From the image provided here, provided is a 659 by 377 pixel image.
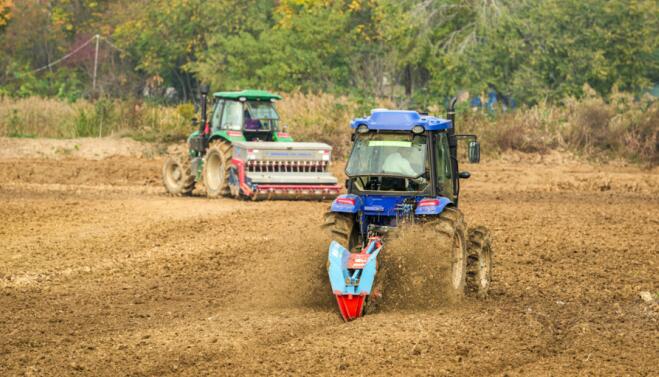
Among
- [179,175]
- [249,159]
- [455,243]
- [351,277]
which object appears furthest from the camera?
[179,175]

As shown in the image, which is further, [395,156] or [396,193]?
[395,156]

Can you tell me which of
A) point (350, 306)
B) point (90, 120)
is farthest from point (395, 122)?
point (90, 120)

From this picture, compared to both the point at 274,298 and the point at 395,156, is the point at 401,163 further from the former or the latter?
the point at 274,298

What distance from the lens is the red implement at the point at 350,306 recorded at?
11.0m

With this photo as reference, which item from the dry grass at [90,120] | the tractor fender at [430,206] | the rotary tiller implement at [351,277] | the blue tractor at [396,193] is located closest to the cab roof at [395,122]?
the blue tractor at [396,193]

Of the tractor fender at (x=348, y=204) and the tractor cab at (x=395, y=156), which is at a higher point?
the tractor cab at (x=395, y=156)

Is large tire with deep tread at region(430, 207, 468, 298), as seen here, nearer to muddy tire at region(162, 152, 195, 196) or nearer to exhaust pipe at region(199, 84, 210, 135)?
exhaust pipe at region(199, 84, 210, 135)

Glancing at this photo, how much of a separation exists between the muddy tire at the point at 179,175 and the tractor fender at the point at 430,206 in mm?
12578

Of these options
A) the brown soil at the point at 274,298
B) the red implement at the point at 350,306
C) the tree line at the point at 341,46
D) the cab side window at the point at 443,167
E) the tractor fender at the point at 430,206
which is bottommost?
the brown soil at the point at 274,298

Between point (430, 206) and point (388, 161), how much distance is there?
72 centimetres

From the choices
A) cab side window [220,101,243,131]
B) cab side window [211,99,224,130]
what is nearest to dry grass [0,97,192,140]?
cab side window [211,99,224,130]

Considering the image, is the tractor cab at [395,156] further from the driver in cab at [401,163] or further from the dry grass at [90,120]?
the dry grass at [90,120]

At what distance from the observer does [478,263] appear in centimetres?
1230

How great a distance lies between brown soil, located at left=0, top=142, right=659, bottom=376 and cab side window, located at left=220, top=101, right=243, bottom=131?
1560mm
